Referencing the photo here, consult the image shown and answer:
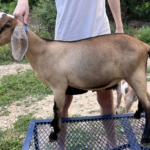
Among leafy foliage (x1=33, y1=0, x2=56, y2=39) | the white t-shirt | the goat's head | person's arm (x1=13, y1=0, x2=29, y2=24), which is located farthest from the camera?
leafy foliage (x1=33, y1=0, x2=56, y2=39)

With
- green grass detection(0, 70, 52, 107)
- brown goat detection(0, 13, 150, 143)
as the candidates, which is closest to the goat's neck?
brown goat detection(0, 13, 150, 143)

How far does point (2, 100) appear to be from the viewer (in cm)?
414

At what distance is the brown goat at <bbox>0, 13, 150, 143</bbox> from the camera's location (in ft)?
5.19

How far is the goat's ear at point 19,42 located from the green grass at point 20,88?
2.66 m

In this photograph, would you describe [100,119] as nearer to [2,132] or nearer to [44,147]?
[44,147]

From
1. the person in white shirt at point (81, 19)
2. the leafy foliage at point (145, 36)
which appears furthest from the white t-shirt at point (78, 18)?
the leafy foliage at point (145, 36)

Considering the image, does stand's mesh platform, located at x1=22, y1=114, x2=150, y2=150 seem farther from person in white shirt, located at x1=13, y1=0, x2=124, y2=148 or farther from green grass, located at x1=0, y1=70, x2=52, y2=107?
green grass, located at x1=0, y1=70, x2=52, y2=107

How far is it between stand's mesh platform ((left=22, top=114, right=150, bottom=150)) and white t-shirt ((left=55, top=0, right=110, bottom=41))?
688mm

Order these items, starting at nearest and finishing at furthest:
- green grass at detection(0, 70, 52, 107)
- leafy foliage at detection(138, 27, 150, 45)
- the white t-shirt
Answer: the white t-shirt, green grass at detection(0, 70, 52, 107), leafy foliage at detection(138, 27, 150, 45)

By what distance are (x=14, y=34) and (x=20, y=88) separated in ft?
10.4

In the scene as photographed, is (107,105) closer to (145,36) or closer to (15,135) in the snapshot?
(15,135)

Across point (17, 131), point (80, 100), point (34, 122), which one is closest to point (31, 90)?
point (80, 100)

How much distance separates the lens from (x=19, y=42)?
4.91 ft

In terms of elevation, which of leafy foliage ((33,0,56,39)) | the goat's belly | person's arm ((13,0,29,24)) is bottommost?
leafy foliage ((33,0,56,39))
